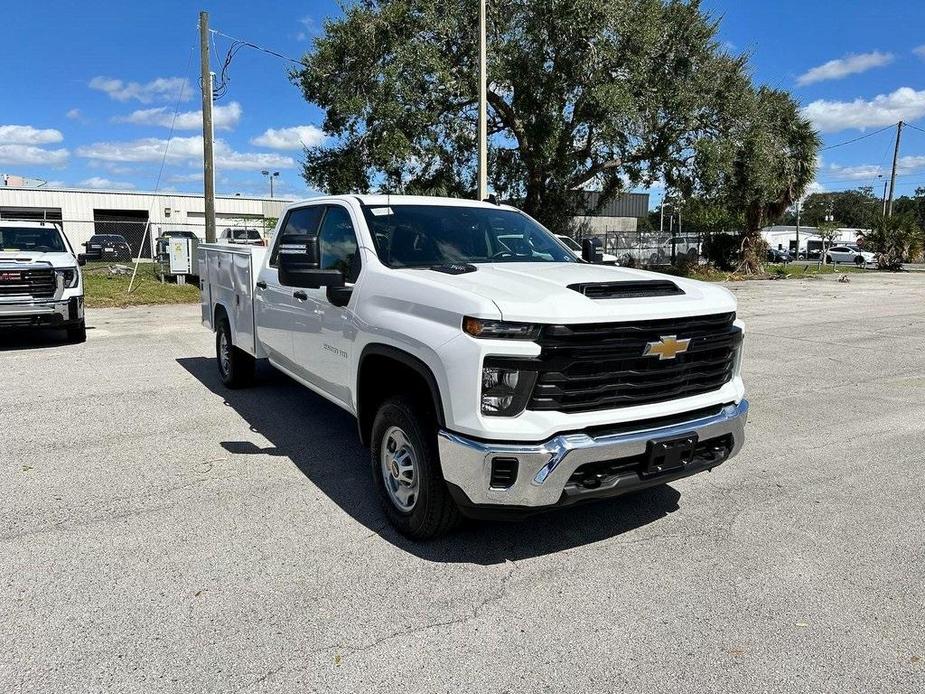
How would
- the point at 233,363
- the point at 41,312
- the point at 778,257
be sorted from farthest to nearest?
1. the point at 778,257
2. the point at 41,312
3. the point at 233,363

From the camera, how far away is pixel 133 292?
17.2 meters

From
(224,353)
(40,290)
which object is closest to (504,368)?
(224,353)

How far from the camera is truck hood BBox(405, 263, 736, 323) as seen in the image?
10.5 feet

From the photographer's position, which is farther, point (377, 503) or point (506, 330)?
point (377, 503)

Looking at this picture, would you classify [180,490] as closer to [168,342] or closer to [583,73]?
[168,342]

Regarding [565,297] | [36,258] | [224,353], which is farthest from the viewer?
[36,258]

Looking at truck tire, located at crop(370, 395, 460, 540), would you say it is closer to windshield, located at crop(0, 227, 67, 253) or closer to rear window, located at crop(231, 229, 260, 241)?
windshield, located at crop(0, 227, 67, 253)

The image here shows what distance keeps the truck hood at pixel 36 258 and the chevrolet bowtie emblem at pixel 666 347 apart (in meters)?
9.22

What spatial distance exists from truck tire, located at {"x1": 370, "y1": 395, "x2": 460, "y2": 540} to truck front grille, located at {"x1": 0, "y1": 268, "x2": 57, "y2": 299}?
7.75 metres

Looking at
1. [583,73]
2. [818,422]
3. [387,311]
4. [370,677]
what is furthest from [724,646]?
[583,73]

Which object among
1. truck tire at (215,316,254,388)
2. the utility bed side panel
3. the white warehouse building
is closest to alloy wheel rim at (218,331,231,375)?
truck tire at (215,316,254,388)

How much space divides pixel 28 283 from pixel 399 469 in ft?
26.7

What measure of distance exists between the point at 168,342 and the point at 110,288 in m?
8.27

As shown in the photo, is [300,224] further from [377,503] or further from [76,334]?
[76,334]
